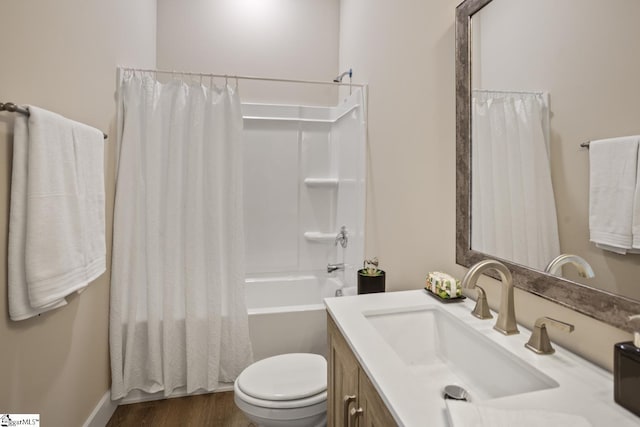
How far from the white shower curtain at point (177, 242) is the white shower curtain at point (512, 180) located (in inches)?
57.1

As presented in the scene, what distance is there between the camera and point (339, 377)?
120 centimetres

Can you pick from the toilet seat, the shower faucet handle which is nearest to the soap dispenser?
the toilet seat

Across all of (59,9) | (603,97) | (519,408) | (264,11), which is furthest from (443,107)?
(264,11)

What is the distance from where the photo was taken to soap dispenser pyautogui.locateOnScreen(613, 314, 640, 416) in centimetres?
65

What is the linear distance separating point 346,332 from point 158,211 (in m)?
1.51

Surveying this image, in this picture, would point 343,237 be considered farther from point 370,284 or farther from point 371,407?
point 371,407

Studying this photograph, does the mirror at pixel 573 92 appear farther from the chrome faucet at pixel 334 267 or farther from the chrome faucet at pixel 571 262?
the chrome faucet at pixel 334 267

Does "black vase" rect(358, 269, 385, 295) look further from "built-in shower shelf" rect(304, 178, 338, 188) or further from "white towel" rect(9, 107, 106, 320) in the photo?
"built-in shower shelf" rect(304, 178, 338, 188)

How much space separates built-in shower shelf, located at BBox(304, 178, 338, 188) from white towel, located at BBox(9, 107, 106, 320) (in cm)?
186

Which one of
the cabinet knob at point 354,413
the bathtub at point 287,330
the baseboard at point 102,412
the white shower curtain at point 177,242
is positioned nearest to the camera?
the cabinet knob at point 354,413

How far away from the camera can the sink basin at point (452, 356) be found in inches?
35.0

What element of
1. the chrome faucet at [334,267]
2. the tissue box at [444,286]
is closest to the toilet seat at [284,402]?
the tissue box at [444,286]

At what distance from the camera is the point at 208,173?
2.17m

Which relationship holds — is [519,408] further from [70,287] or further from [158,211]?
[158,211]
